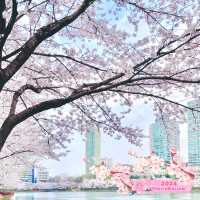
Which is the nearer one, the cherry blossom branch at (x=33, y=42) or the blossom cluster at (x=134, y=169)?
the cherry blossom branch at (x=33, y=42)

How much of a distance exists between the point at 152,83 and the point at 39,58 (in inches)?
78.6

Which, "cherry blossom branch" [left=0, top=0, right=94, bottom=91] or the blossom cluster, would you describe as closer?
"cherry blossom branch" [left=0, top=0, right=94, bottom=91]

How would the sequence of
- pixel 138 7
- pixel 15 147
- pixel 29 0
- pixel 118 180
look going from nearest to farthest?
pixel 29 0 < pixel 138 7 < pixel 15 147 < pixel 118 180

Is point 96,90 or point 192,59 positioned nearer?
point 96,90


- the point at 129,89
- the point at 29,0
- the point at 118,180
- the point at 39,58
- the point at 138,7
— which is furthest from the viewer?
the point at 118,180

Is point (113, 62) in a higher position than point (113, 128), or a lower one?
higher

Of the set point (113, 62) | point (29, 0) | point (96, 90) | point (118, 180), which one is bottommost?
point (118, 180)

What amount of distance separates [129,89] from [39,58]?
5.38 feet

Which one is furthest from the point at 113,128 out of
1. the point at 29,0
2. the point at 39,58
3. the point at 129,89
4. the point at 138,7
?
the point at 29,0

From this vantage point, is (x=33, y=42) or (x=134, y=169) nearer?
(x=33, y=42)

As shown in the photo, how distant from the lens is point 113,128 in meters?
7.37

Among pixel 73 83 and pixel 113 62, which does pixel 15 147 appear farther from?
pixel 113 62

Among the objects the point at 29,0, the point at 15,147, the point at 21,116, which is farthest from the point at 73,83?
the point at 15,147

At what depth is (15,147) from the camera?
13.7m
